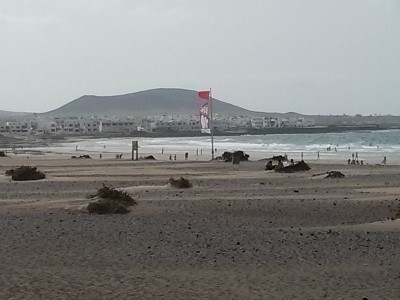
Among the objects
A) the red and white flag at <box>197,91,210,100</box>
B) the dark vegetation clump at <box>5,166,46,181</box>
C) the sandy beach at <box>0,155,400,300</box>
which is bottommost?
the dark vegetation clump at <box>5,166,46,181</box>

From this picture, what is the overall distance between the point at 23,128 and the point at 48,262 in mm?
155626

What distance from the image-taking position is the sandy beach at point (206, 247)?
26.3 ft

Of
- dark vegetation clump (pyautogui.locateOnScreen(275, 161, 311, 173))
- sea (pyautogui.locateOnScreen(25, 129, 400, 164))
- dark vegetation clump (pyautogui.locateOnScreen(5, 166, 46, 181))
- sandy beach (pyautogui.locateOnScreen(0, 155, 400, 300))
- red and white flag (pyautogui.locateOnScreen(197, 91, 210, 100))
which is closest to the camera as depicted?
sandy beach (pyautogui.locateOnScreen(0, 155, 400, 300))

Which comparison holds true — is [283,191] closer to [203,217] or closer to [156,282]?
[203,217]

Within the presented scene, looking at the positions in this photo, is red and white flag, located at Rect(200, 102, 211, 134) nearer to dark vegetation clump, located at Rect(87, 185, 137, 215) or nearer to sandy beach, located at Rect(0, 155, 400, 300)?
sandy beach, located at Rect(0, 155, 400, 300)

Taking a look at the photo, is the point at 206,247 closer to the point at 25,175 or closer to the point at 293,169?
the point at 25,175

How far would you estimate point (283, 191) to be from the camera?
874 inches

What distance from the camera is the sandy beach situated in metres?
8.02

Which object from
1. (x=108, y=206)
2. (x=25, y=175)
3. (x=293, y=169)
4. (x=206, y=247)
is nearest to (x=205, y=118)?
(x=293, y=169)

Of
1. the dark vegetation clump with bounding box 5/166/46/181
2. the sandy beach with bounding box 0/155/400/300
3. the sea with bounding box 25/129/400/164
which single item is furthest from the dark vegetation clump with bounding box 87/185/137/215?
the sea with bounding box 25/129/400/164

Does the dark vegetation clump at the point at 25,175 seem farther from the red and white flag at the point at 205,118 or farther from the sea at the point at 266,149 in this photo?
the sea at the point at 266,149

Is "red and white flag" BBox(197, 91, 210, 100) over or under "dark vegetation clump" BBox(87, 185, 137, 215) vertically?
over

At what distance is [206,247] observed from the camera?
36.0 feet

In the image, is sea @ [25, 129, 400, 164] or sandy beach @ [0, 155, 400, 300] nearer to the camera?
sandy beach @ [0, 155, 400, 300]
